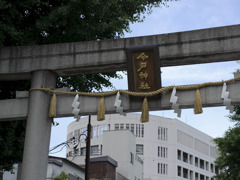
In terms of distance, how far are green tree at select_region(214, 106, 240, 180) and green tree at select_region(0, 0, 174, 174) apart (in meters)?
13.2

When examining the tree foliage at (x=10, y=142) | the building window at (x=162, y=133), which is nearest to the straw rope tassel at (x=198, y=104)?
the tree foliage at (x=10, y=142)

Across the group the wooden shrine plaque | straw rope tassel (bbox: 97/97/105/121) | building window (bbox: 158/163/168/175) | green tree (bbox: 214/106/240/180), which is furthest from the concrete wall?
building window (bbox: 158/163/168/175)

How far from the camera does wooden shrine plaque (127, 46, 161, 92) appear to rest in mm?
9266

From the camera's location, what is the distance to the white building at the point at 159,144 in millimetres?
67562

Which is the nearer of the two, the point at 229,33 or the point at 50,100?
the point at 229,33

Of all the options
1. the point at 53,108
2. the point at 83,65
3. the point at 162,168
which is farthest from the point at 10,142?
the point at 162,168

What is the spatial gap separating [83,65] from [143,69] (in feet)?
4.66

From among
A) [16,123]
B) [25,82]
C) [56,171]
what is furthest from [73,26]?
[56,171]

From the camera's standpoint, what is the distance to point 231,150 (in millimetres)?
25672

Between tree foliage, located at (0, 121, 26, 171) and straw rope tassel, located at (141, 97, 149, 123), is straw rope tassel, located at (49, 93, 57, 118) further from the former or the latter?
tree foliage, located at (0, 121, 26, 171)

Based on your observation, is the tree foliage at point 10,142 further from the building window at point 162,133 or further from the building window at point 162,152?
the building window at point 162,133

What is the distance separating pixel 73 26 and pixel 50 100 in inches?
134

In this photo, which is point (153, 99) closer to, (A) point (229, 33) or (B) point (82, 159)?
(A) point (229, 33)

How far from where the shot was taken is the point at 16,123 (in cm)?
1213
